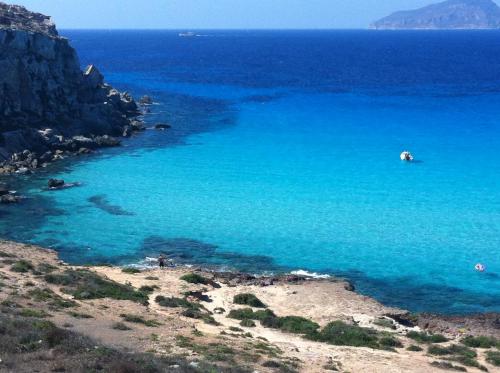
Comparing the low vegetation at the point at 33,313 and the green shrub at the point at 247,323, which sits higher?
the low vegetation at the point at 33,313

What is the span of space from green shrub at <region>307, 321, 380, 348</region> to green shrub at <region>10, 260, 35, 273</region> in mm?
16261

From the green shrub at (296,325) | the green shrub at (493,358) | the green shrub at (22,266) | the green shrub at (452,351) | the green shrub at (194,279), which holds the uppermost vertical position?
the green shrub at (493,358)

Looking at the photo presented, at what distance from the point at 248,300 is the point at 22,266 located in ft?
41.7

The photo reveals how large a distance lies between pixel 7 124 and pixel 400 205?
1744 inches

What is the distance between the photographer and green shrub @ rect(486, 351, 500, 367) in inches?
1144

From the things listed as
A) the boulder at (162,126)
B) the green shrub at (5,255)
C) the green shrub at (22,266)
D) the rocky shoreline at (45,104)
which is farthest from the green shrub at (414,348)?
the boulder at (162,126)

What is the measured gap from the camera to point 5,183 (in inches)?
2437

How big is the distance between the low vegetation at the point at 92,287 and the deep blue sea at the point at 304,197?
27.4 feet

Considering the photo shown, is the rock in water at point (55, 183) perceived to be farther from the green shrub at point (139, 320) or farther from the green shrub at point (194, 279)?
the green shrub at point (139, 320)

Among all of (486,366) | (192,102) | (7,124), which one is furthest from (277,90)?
(486,366)

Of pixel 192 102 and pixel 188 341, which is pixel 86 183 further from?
pixel 192 102

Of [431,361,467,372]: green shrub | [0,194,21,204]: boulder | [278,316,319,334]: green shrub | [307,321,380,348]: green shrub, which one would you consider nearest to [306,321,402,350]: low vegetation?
[307,321,380,348]: green shrub

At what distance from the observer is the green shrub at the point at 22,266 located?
36409 millimetres

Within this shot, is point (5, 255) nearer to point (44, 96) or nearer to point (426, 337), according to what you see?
point (426, 337)
